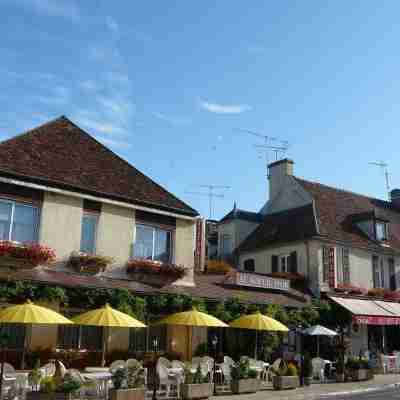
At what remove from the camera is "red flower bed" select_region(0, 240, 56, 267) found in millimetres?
16719

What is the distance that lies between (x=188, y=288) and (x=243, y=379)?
194 inches

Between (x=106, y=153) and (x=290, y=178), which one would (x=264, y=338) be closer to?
(x=106, y=153)

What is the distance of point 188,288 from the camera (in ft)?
70.3

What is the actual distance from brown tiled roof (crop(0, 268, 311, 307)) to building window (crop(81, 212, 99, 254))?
1123mm

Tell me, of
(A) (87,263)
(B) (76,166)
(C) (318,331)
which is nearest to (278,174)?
(C) (318,331)

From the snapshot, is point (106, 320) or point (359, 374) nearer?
point (106, 320)

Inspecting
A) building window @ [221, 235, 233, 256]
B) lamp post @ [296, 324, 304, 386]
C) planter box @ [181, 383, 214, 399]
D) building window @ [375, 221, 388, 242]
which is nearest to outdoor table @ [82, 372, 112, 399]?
planter box @ [181, 383, 214, 399]

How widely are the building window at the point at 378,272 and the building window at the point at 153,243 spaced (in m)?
14.9

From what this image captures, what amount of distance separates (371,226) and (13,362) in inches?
881

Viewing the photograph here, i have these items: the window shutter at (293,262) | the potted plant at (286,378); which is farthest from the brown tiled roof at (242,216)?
the potted plant at (286,378)

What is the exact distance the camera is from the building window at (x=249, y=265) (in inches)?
1278

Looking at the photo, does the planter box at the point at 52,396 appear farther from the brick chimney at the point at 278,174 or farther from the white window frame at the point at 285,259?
the brick chimney at the point at 278,174

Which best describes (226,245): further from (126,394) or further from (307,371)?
(126,394)

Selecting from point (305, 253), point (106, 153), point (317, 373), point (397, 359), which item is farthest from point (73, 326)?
point (397, 359)
